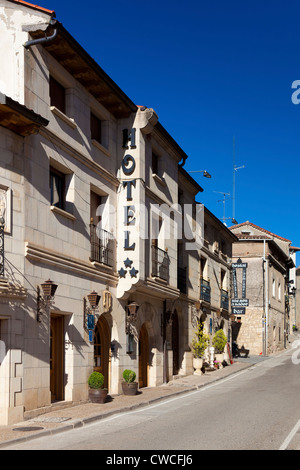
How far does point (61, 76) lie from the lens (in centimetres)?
1639

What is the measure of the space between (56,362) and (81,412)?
5.58 ft

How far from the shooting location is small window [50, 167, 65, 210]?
15.9 m

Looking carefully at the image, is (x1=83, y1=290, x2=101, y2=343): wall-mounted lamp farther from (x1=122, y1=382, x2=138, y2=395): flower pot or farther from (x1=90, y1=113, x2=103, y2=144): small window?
(x1=90, y1=113, x2=103, y2=144): small window

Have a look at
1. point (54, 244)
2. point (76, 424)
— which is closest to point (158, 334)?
point (54, 244)

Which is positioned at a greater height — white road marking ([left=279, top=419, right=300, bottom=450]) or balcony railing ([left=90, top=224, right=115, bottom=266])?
balcony railing ([left=90, top=224, right=115, bottom=266])

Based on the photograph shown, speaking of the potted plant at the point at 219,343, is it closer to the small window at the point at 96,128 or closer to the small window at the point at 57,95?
the small window at the point at 96,128

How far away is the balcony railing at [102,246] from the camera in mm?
18031

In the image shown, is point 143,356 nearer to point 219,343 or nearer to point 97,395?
point 97,395

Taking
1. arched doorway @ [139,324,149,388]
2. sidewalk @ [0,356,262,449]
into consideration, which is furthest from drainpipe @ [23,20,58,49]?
arched doorway @ [139,324,149,388]

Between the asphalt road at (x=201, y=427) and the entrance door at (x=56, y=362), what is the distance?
1.98 metres

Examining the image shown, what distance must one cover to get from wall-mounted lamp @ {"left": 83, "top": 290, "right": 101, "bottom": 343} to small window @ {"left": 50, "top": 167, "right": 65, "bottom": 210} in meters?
2.59

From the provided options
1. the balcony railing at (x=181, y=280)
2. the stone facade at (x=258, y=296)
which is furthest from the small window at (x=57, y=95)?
the stone facade at (x=258, y=296)

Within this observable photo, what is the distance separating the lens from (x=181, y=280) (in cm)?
2706
